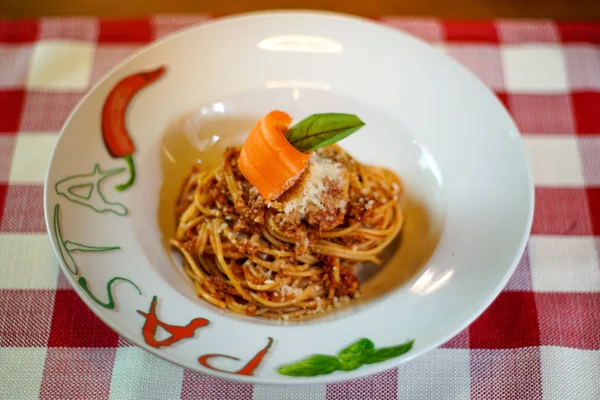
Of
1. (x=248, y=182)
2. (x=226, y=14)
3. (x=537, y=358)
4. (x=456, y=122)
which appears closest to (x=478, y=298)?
(x=537, y=358)

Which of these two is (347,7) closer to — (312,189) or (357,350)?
(312,189)

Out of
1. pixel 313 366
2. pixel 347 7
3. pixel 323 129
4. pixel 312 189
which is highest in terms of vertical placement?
pixel 347 7

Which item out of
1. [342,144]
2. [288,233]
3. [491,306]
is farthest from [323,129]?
[491,306]

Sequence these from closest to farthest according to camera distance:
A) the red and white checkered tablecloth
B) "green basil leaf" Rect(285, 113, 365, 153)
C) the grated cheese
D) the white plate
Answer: the white plate < "green basil leaf" Rect(285, 113, 365, 153) < the red and white checkered tablecloth < the grated cheese

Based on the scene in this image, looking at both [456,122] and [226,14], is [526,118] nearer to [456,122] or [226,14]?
[456,122]

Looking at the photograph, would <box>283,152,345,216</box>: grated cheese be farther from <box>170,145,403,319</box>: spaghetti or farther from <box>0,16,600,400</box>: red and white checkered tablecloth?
<box>0,16,600,400</box>: red and white checkered tablecloth

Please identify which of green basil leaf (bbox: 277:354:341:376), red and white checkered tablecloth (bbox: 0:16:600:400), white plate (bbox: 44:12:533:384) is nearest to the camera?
green basil leaf (bbox: 277:354:341:376)

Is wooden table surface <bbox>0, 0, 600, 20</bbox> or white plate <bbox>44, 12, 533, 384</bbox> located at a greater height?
wooden table surface <bbox>0, 0, 600, 20</bbox>

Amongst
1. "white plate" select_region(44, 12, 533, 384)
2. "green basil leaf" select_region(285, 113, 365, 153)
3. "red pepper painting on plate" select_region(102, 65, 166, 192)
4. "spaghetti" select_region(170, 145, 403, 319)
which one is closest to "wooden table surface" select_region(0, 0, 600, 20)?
"white plate" select_region(44, 12, 533, 384)
